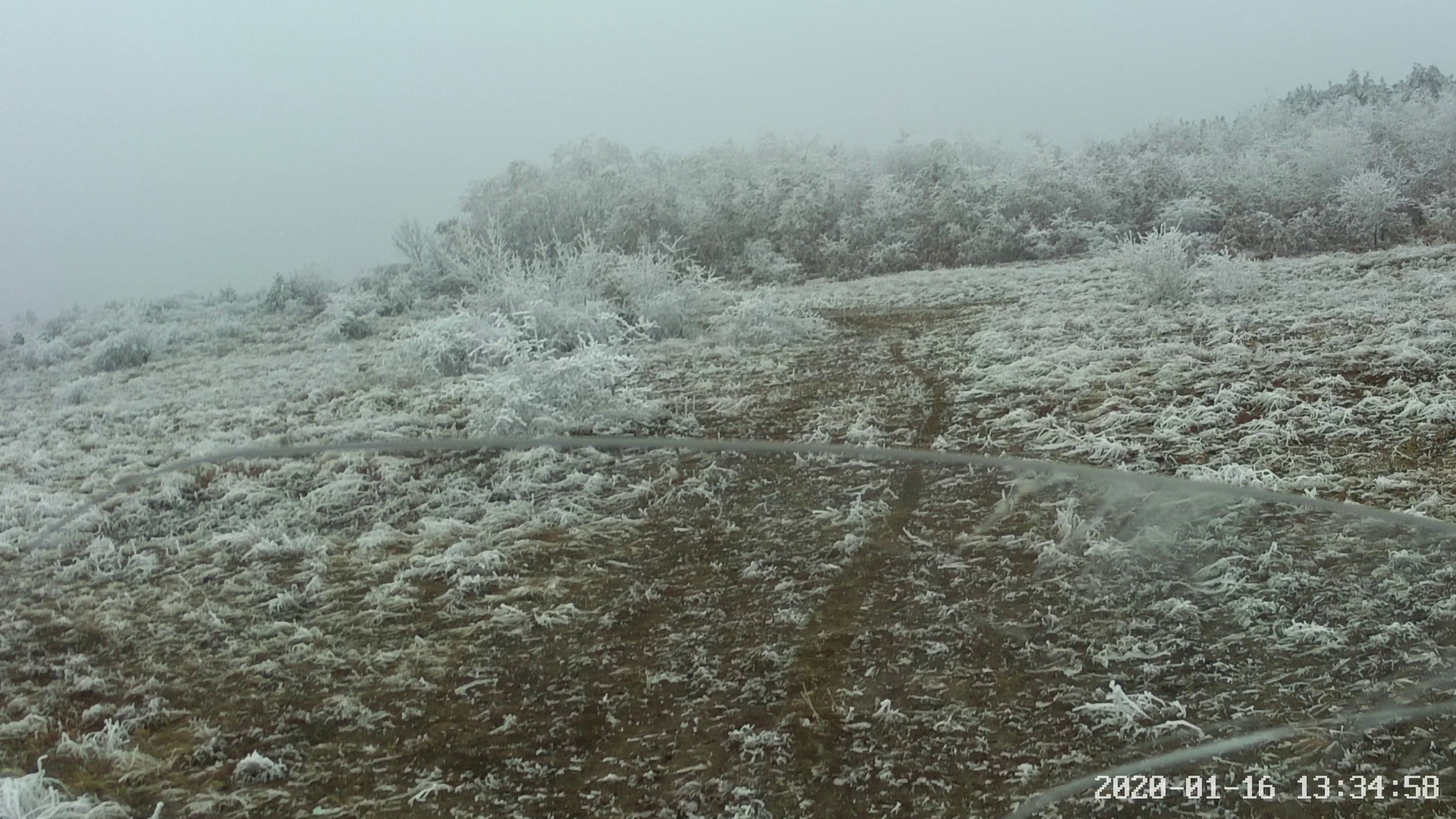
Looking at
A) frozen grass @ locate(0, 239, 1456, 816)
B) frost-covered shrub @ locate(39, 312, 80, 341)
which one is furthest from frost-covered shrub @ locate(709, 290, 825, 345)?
frost-covered shrub @ locate(39, 312, 80, 341)

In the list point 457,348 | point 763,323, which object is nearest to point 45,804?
point 457,348

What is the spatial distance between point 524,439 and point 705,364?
462cm

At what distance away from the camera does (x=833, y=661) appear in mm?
2068

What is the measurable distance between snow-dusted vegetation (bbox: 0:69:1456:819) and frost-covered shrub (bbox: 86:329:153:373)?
27 millimetres

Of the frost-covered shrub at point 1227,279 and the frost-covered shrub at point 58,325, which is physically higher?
the frost-covered shrub at point 58,325

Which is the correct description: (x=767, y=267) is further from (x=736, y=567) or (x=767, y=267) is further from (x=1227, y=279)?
(x=736, y=567)

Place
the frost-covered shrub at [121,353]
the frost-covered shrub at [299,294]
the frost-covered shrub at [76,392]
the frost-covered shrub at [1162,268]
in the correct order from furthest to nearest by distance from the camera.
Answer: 1. the frost-covered shrub at [299,294]
2. the frost-covered shrub at [1162,268]
3. the frost-covered shrub at [121,353]
4. the frost-covered shrub at [76,392]

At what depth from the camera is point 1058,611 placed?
6.64 feet

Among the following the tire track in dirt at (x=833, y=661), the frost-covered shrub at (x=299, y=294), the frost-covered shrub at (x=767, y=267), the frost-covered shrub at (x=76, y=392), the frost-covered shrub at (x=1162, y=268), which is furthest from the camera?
the frost-covered shrub at (x=767, y=267)

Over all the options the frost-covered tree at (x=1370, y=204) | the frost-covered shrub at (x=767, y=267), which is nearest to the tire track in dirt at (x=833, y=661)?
the frost-covered shrub at (x=767, y=267)

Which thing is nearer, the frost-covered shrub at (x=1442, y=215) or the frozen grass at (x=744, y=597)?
the frozen grass at (x=744, y=597)

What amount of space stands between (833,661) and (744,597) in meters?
0.45

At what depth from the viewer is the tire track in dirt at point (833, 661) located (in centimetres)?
165

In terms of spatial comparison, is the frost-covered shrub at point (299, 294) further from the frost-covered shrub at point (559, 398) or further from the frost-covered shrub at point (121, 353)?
the frost-covered shrub at point (559, 398)
